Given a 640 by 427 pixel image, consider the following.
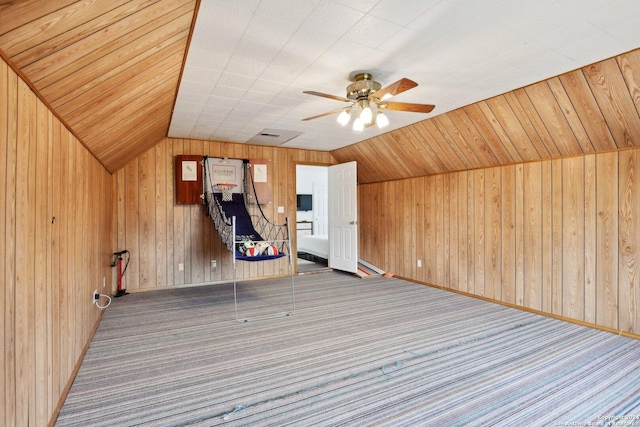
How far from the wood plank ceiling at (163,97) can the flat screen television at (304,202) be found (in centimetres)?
416

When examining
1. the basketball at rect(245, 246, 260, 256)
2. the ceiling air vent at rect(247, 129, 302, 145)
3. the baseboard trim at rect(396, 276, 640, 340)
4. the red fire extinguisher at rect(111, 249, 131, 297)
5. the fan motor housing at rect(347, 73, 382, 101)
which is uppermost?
the ceiling air vent at rect(247, 129, 302, 145)

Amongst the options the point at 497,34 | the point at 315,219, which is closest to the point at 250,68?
the point at 497,34

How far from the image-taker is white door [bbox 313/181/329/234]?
940cm

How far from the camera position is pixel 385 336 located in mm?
3127

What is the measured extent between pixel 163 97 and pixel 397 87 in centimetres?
225

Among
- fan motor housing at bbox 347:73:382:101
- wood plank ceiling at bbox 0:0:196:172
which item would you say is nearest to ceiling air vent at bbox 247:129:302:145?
wood plank ceiling at bbox 0:0:196:172

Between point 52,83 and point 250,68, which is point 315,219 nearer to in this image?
point 250,68

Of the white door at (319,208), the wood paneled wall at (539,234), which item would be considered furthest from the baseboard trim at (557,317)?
the white door at (319,208)

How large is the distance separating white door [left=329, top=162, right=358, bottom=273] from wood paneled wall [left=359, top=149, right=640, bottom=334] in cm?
88

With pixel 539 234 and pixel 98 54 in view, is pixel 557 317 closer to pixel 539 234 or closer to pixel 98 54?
pixel 539 234

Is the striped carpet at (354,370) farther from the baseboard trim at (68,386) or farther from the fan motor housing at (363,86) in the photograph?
the fan motor housing at (363,86)

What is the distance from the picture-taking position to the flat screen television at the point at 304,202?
370 inches

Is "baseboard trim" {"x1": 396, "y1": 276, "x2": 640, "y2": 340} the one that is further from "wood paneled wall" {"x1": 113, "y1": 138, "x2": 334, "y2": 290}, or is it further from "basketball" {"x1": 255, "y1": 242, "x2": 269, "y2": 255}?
"wood paneled wall" {"x1": 113, "y1": 138, "x2": 334, "y2": 290}

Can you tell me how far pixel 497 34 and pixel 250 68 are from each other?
1.92m
